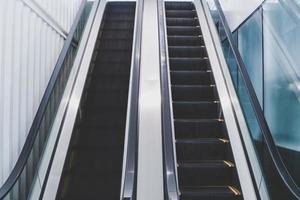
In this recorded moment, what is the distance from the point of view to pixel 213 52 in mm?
5918

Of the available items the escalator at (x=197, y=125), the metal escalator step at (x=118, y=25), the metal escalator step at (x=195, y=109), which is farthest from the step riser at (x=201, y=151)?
the metal escalator step at (x=118, y=25)

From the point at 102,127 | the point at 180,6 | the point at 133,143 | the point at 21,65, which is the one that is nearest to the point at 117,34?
the point at 180,6

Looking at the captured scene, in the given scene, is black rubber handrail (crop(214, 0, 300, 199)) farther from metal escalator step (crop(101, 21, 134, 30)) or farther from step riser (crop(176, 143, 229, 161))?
metal escalator step (crop(101, 21, 134, 30))

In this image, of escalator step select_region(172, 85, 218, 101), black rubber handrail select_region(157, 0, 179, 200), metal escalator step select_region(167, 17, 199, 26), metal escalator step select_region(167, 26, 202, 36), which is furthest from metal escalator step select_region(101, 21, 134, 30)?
escalator step select_region(172, 85, 218, 101)

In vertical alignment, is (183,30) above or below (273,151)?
above

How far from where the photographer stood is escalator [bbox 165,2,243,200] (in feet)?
13.4

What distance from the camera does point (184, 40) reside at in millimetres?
6793

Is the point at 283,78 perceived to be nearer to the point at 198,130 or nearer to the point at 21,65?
the point at 198,130

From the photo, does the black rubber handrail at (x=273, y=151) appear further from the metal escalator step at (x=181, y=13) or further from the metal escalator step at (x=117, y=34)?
the metal escalator step at (x=181, y=13)

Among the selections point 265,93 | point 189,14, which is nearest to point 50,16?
point 265,93

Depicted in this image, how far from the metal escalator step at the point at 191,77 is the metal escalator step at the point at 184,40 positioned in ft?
3.77

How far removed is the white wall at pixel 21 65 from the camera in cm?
361

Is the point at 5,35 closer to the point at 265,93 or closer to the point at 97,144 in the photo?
the point at 97,144

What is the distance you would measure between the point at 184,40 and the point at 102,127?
2591 mm
